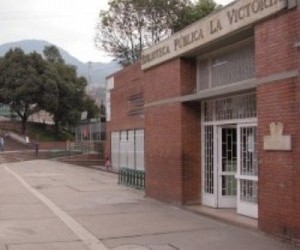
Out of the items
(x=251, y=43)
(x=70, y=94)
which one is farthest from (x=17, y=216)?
(x=70, y=94)

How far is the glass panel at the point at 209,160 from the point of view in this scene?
15.5 meters

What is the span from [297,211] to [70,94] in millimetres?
63396

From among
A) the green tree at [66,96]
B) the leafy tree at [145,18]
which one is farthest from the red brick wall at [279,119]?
the green tree at [66,96]

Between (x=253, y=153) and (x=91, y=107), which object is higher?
(x=91, y=107)

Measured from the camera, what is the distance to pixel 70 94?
72.7m

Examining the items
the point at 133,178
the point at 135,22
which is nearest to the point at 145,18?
the point at 135,22

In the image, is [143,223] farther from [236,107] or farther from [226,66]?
[226,66]

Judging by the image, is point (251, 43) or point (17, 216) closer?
point (251, 43)

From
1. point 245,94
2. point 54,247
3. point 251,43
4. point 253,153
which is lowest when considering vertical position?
point 54,247

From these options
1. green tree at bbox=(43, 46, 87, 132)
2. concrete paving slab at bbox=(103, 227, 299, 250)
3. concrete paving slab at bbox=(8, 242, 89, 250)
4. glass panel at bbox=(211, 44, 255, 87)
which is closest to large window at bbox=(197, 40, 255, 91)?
glass panel at bbox=(211, 44, 255, 87)

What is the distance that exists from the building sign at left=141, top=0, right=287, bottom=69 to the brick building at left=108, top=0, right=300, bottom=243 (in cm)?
2

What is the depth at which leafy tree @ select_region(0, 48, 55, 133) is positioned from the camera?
6756 cm

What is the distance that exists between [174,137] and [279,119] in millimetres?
5672

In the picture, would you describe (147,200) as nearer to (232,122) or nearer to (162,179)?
(162,179)
